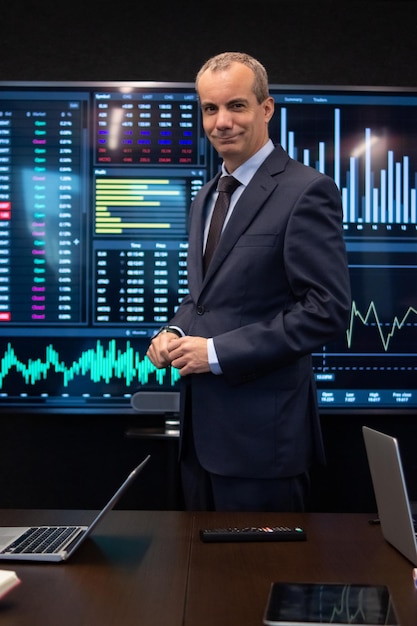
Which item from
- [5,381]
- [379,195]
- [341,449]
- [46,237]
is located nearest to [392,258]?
[379,195]

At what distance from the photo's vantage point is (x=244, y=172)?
7.38 feet

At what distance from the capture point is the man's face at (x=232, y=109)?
2125 mm

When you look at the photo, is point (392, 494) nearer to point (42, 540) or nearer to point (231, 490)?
point (42, 540)

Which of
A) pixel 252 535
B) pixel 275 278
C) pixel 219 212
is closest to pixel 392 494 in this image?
pixel 252 535

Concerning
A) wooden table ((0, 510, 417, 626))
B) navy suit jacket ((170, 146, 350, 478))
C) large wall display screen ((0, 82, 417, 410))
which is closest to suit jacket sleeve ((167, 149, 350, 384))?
navy suit jacket ((170, 146, 350, 478))

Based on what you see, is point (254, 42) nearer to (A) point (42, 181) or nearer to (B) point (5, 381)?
(A) point (42, 181)

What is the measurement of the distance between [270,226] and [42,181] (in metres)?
1.41

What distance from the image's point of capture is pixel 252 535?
1.52 m

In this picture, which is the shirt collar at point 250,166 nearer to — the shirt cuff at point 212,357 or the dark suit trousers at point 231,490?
the shirt cuff at point 212,357

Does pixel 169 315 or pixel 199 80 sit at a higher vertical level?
pixel 199 80

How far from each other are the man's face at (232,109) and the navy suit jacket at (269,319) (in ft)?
0.33

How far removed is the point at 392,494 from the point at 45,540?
610 mm

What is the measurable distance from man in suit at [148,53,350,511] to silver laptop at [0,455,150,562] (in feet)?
1.94

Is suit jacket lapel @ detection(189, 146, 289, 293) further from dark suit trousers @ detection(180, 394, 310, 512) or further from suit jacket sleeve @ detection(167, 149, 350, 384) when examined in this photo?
dark suit trousers @ detection(180, 394, 310, 512)
